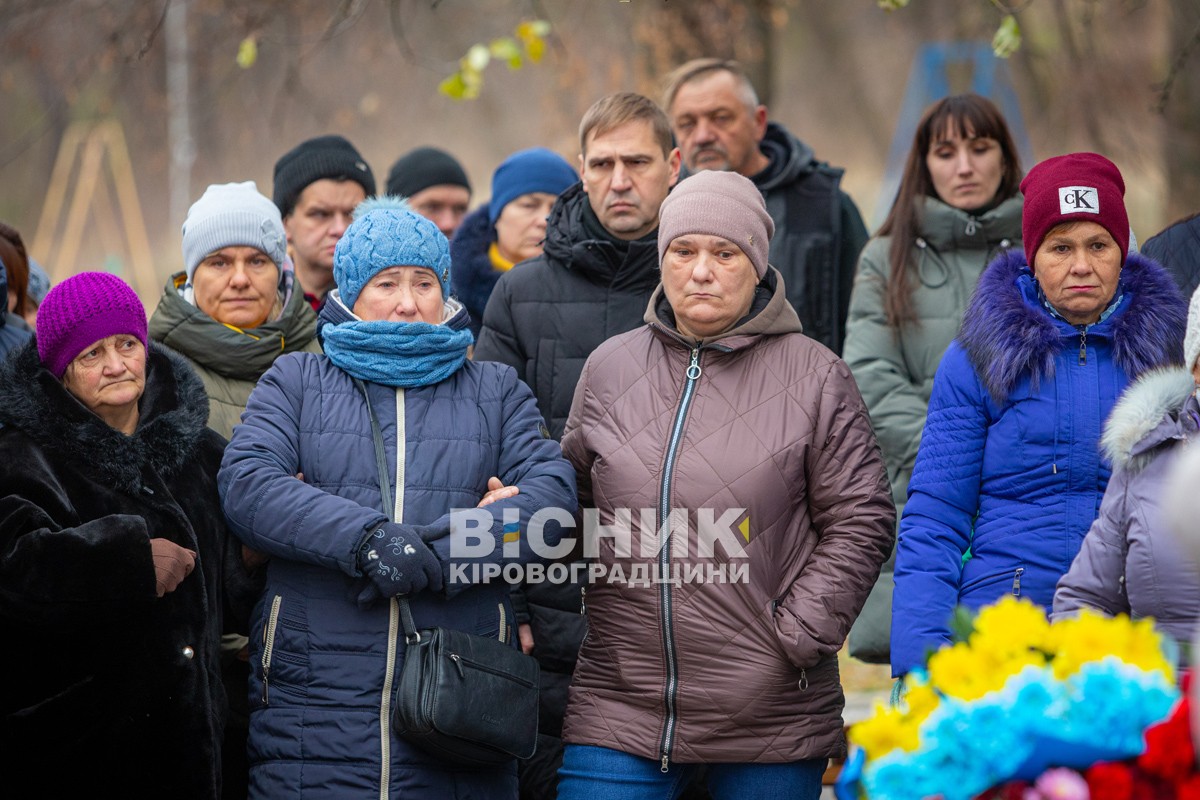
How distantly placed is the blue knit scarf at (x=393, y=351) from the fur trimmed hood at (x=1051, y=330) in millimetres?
1431

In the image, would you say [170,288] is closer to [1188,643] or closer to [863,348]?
[863,348]

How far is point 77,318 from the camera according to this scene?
399 centimetres

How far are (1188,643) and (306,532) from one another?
6.89 ft

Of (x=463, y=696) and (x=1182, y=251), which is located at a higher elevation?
(x=1182, y=251)

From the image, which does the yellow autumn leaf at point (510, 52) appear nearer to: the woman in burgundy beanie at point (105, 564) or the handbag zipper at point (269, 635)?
the woman in burgundy beanie at point (105, 564)

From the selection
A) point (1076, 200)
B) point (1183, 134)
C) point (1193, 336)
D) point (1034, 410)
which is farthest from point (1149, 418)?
point (1183, 134)

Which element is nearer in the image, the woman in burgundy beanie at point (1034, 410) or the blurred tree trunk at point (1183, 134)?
the woman in burgundy beanie at point (1034, 410)

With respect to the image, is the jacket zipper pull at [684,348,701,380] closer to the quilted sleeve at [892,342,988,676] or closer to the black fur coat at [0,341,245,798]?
the quilted sleeve at [892,342,988,676]

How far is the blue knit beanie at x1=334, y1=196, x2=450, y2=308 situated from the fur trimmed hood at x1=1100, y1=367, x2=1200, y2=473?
1.91 m

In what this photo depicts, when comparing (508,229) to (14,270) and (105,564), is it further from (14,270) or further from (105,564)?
(105,564)

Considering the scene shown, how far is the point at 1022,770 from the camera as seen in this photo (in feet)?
8.53

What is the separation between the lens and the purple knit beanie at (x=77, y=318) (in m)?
3.99

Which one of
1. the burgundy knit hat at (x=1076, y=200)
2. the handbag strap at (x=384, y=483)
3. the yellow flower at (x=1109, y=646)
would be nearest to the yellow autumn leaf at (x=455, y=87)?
the handbag strap at (x=384, y=483)

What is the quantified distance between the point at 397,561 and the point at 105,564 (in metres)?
0.74
